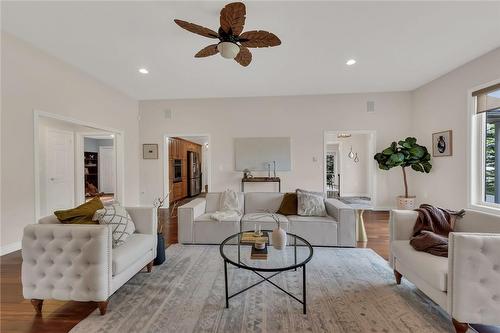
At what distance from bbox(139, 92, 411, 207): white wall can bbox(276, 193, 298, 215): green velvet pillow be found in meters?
2.27

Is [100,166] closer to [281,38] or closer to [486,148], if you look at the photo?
[281,38]

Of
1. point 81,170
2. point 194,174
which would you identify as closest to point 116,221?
point 81,170

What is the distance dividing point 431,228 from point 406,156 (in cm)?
342

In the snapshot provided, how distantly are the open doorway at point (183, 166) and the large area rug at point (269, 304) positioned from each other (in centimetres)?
379

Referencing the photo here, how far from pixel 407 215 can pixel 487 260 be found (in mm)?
798

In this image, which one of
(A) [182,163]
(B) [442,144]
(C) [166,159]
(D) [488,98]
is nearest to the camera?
(D) [488,98]

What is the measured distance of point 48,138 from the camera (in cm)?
447

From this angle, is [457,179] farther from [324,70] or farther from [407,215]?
[324,70]

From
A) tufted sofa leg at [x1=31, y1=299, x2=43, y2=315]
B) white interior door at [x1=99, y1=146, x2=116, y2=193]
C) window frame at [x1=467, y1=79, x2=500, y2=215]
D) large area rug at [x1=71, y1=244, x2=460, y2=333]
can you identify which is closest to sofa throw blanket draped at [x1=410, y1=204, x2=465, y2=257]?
large area rug at [x1=71, y1=244, x2=460, y2=333]

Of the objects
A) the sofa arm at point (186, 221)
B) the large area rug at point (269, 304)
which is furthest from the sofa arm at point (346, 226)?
the sofa arm at point (186, 221)

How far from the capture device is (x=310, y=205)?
3176 mm

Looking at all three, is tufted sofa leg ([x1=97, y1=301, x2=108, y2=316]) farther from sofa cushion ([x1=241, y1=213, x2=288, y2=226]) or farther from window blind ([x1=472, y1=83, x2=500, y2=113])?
window blind ([x1=472, y1=83, x2=500, y2=113])

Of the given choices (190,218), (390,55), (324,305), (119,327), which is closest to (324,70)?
(390,55)

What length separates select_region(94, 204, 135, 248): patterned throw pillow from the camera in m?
2.05
